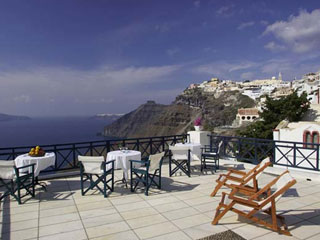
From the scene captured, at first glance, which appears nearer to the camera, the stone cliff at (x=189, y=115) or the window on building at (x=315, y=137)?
the window on building at (x=315, y=137)

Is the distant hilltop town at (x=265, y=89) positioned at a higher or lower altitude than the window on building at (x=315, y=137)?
higher

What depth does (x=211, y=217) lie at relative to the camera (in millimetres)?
3457

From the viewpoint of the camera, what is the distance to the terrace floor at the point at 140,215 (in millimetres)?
2967

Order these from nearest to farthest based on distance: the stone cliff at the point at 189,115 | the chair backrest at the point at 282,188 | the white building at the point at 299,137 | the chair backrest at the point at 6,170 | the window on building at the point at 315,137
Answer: the chair backrest at the point at 282,188 < the chair backrest at the point at 6,170 < the white building at the point at 299,137 < the window on building at the point at 315,137 < the stone cliff at the point at 189,115

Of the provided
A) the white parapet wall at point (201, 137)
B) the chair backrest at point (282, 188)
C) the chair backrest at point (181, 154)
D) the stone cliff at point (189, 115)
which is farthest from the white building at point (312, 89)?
the chair backrest at point (282, 188)

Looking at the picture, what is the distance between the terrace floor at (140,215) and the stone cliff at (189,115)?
72205mm

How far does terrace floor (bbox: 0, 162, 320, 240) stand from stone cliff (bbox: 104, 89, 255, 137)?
72205 millimetres

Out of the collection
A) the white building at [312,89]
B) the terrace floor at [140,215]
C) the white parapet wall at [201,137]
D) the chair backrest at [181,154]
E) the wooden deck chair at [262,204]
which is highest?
the white building at [312,89]

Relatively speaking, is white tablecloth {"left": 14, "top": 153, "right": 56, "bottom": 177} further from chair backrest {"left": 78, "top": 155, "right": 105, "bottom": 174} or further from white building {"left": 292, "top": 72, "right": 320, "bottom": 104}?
white building {"left": 292, "top": 72, "right": 320, "bottom": 104}

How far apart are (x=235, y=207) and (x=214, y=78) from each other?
150 meters

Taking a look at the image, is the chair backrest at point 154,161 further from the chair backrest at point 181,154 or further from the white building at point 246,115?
the white building at point 246,115

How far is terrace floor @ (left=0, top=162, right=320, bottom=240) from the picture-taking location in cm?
297

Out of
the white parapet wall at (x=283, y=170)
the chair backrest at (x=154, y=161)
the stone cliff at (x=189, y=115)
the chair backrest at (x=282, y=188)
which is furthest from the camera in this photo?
the stone cliff at (x=189, y=115)

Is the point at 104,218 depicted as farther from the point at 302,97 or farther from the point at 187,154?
the point at 302,97
